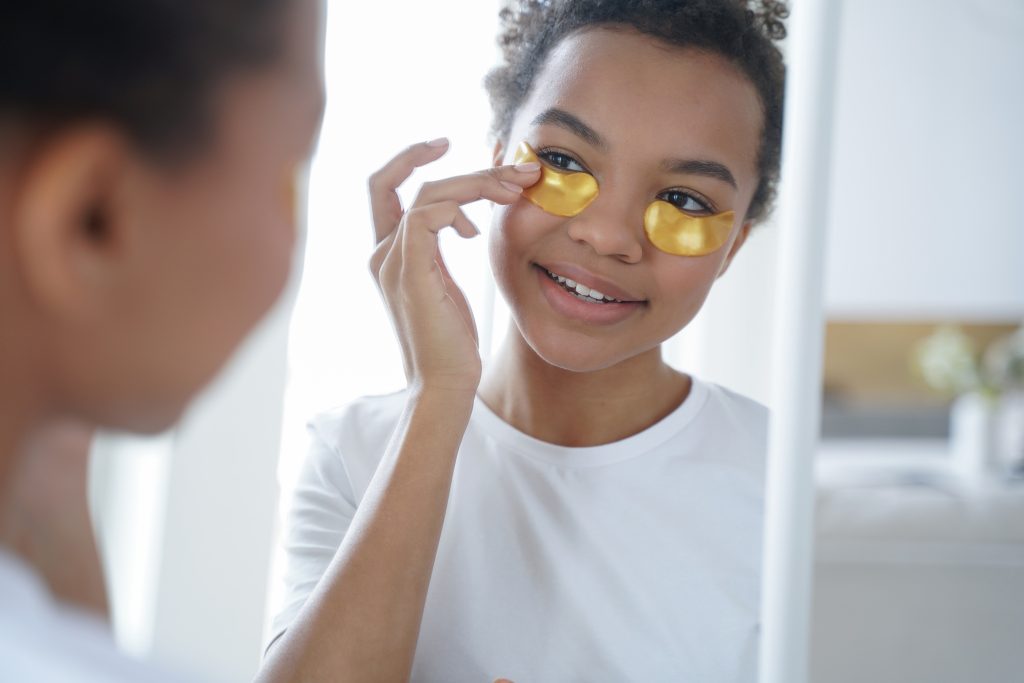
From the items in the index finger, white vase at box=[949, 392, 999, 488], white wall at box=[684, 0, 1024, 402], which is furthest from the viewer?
white vase at box=[949, 392, 999, 488]

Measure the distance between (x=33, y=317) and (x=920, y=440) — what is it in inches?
107

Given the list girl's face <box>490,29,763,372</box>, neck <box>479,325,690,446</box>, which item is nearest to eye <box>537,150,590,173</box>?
girl's face <box>490,29,763,372</box>

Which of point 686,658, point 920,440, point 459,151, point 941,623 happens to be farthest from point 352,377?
point 920,440

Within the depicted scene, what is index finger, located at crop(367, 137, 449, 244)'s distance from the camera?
2.00 feet

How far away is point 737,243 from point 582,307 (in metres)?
0.10

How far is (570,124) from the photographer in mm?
565

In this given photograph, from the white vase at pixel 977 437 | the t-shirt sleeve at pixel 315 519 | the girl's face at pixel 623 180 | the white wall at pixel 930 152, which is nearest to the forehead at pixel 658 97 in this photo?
the girl's face at pixel 623 180

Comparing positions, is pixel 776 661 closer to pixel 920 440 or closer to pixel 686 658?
pixel 686 658

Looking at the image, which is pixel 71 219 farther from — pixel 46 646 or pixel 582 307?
pixel 582 307

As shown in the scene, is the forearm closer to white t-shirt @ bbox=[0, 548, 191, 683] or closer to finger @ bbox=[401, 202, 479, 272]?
finger @ bbox=[401, 202, 479, 272]

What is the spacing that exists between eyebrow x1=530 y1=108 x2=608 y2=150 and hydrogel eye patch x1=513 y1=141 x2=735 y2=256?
0.02 meters

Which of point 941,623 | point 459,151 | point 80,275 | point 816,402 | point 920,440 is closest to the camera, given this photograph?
point 80,275

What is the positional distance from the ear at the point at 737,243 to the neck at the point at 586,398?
7 centimetres

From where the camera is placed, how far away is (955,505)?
27.5 inches
